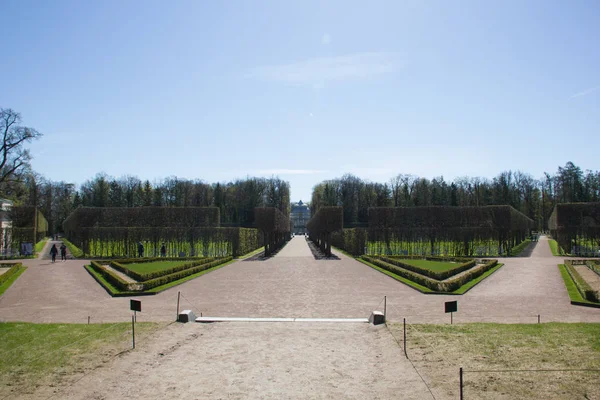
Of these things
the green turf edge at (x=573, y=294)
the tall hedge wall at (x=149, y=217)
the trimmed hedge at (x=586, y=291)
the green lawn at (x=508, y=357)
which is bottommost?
the green lawn at (x=508, y=357)

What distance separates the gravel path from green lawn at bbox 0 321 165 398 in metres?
1.71

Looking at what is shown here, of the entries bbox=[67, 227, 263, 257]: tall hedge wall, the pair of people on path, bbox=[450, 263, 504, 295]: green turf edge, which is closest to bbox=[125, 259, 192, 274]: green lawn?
bbox=[67, 227, 263, 257]: tall hedge wall

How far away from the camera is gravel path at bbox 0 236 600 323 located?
1550 cm

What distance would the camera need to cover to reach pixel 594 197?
260ft

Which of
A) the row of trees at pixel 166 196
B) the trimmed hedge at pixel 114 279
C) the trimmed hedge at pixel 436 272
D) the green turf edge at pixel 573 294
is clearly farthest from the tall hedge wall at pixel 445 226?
the row of trees at pixel 166 196

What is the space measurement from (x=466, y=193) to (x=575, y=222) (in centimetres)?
5245

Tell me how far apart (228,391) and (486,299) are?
13.7m

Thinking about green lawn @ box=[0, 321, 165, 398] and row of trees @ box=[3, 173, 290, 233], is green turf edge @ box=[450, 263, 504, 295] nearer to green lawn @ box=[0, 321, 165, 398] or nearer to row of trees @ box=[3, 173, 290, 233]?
green lawn @ box=[0, 321, 165, 398]

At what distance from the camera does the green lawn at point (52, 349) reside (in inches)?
360

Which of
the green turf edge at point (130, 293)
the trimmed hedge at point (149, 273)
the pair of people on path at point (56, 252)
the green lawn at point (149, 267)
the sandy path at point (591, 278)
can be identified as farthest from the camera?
the pair of people on path at point (56, 252)

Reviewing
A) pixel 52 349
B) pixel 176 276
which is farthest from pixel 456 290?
pixel 52 349

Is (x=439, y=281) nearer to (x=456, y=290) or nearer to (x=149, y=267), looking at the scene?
(x=456, y=290)

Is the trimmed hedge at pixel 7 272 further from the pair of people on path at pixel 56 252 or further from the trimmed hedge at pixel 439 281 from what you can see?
the trimmed hedge at pixel 439 281

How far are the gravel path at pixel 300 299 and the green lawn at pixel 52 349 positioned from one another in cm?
171
